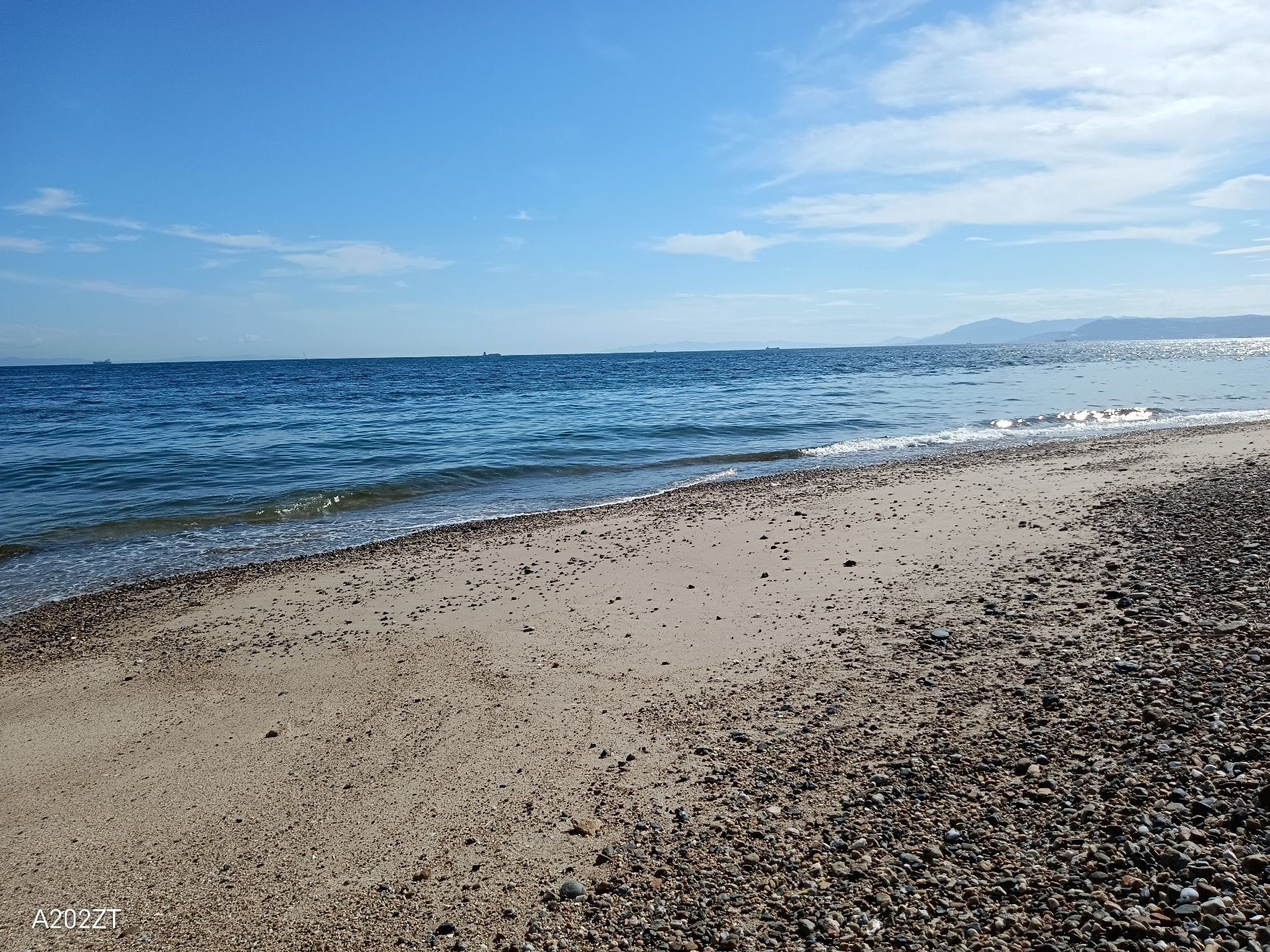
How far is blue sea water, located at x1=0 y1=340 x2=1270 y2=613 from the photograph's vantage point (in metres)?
13.7

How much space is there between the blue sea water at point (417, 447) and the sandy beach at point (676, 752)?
406 cm

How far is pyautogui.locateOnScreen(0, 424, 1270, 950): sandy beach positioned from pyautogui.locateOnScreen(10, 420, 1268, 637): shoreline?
0.37 metres

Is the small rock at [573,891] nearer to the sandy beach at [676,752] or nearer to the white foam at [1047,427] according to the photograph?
the sandy beach at [676,752]

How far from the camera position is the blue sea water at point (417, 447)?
45.1 feet

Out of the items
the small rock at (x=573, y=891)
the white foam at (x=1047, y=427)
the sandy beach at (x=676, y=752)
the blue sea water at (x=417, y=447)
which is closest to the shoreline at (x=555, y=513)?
the sandy beach at (x=676, y=752)

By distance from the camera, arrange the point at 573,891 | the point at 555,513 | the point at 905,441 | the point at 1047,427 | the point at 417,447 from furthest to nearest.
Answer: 1. the point at 1047,427
2. the point at 417,447
3. the point at 905,441
4. the point at 555,513
5. the point at 573,891

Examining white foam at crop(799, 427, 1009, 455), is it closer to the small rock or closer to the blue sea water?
the blue sea water

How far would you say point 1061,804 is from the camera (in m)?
3.93

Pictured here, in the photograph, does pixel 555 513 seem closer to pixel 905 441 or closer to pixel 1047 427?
pixel 905 441

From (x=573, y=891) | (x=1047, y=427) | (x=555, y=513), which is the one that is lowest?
(x=573, y=891)

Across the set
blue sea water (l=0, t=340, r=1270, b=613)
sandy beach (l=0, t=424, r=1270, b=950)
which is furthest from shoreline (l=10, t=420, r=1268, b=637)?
blue sea water (l=0, t=340, r=1270, b=613)

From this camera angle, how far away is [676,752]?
5.13 meters

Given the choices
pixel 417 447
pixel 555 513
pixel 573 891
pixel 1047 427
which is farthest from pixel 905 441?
pixel 573 891

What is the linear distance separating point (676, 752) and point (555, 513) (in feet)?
31.3
